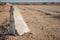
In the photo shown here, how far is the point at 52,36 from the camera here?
7.57 ft

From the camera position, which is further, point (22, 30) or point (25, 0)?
point (25, 0)

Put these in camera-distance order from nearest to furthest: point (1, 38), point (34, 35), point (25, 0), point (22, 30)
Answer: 1. point (1, 38)
2. point (34, 35)
3. point (22, 30)
4. point (25, 0)

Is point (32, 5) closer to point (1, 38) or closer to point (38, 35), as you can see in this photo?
point (38, 35)

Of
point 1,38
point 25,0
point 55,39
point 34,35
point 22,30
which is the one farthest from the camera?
point 25,0

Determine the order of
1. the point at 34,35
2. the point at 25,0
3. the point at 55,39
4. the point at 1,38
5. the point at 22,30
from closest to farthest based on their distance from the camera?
the point at 1,38 → the point at 55,39 → the point at 34,35 → the point at 22,30 → the point at 25,0

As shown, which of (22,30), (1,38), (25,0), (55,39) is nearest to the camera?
(1,38)

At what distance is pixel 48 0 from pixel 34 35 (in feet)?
10.3

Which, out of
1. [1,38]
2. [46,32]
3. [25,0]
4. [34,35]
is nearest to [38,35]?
[34,35]

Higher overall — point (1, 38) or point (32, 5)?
point (1, 38)

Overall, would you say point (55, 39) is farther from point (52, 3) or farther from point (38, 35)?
point (52, 3)

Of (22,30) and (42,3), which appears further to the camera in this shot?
(42,3)

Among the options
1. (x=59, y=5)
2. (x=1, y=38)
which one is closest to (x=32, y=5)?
(x=59, y=5)

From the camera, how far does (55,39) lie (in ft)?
7.14

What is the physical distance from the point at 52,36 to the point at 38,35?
0.60 feet
